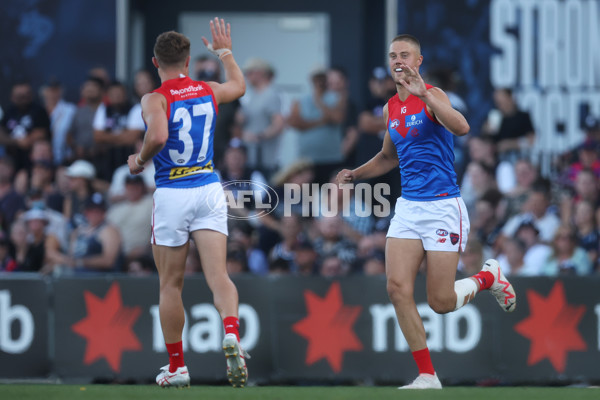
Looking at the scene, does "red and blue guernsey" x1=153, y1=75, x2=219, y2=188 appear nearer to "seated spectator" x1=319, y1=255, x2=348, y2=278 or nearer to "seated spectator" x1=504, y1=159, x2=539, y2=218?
"seated spectator" x1=319, y1=255, x2=348, y2=278

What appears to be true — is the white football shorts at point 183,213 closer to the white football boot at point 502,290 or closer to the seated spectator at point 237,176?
the white football boot at point 502,290

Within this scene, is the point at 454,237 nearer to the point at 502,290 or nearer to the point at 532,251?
the point at 502,290

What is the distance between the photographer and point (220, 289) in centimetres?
711

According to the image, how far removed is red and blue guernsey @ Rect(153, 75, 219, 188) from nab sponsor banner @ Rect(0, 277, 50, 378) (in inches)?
160

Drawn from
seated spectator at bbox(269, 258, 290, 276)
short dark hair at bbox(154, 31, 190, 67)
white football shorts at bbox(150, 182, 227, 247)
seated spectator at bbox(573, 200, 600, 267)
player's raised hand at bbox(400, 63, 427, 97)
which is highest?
short dark hair at bbox(154, 31, 190, 67)

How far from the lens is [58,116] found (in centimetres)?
1338

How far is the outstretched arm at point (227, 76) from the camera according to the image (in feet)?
24.0

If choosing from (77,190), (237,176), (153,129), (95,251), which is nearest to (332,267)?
(237,176)

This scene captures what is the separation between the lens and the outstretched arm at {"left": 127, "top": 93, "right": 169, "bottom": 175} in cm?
682

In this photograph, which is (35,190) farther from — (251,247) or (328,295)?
(328,295)

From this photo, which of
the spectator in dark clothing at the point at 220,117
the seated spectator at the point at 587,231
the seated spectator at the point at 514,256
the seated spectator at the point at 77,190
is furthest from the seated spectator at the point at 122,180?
the seated spectator at the point at 587,231

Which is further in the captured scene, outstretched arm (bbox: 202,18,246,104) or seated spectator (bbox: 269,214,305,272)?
seated spectator (bbox: 269,214,305,272)

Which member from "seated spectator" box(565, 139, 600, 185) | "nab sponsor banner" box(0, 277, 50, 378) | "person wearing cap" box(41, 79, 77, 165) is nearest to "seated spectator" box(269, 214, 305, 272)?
"nab sponsor banner" box(0, 277, 50, 378)

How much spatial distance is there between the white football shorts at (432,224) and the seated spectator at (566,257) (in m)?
4.00
